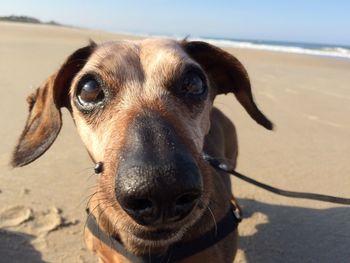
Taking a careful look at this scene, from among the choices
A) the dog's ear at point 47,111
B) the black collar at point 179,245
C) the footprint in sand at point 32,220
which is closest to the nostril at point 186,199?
the black collar at point 179,245

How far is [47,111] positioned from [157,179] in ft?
4.88

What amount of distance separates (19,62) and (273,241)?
832cm

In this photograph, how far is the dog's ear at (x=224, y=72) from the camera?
3.20 m

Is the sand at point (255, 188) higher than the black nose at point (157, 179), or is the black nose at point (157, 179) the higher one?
the black nose at point (157, 179)

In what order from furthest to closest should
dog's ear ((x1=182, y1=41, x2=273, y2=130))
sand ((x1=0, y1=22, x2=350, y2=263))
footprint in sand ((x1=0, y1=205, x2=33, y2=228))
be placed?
footprint in sand ((x1=0, y1=205, x2=33, y2=228)) < sand ((x1=0, y1=22, x2=350, y2=263)) < dog's ear ((x1=182, y1=41, x2=273, y2=130))

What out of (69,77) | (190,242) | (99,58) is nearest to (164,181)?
(190,242)

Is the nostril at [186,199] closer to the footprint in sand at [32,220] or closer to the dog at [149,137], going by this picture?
the dog at [149,137]

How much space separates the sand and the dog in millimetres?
763

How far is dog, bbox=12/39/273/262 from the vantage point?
1.89 metres

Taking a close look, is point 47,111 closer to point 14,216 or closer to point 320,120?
point 14,216

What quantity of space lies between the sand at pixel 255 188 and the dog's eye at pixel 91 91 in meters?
1.46

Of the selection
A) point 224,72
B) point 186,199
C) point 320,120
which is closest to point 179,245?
point 186,199

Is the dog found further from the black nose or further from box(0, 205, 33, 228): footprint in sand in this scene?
box(0, 205, 33, 228): footprint in sand

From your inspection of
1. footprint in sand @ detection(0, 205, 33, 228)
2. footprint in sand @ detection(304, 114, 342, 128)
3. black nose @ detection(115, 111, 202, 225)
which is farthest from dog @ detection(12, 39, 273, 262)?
footprint in sand @ detection(304, 114, 342, 128)
